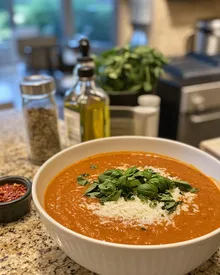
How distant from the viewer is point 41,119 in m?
1.00

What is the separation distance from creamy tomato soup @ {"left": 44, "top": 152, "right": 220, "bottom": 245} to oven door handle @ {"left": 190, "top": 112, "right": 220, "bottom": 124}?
804 mm

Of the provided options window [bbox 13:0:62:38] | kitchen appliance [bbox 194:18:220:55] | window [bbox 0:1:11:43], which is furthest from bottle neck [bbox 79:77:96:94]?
window [bbox 0:1:11:43]

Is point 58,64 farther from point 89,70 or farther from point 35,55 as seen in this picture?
point 89,70

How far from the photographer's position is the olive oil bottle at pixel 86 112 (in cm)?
99

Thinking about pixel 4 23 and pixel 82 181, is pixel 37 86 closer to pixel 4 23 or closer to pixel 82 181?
pixel 82 181

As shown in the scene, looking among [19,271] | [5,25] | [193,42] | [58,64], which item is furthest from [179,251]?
[5,25]

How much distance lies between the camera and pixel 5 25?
4.37 metres

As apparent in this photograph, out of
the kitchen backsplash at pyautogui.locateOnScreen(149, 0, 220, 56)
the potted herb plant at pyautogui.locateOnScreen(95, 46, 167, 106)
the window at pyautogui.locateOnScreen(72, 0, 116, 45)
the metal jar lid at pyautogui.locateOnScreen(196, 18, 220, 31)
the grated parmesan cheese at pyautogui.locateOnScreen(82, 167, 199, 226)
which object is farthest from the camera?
the window at pyautogui.locateOnScreen(72, 0, 116, 45)

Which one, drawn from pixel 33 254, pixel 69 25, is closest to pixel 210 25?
pixel 33 254

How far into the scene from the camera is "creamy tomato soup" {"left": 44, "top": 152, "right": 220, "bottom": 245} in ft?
2.01

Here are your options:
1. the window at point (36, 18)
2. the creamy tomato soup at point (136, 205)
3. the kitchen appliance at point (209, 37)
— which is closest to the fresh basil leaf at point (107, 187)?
the creamy tomato soup at point (136, 205)

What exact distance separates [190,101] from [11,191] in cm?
100

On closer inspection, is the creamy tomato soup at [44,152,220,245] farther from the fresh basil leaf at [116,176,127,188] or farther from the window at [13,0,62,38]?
the window at [13,0,62,38]

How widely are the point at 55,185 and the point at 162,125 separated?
2.97 ft
